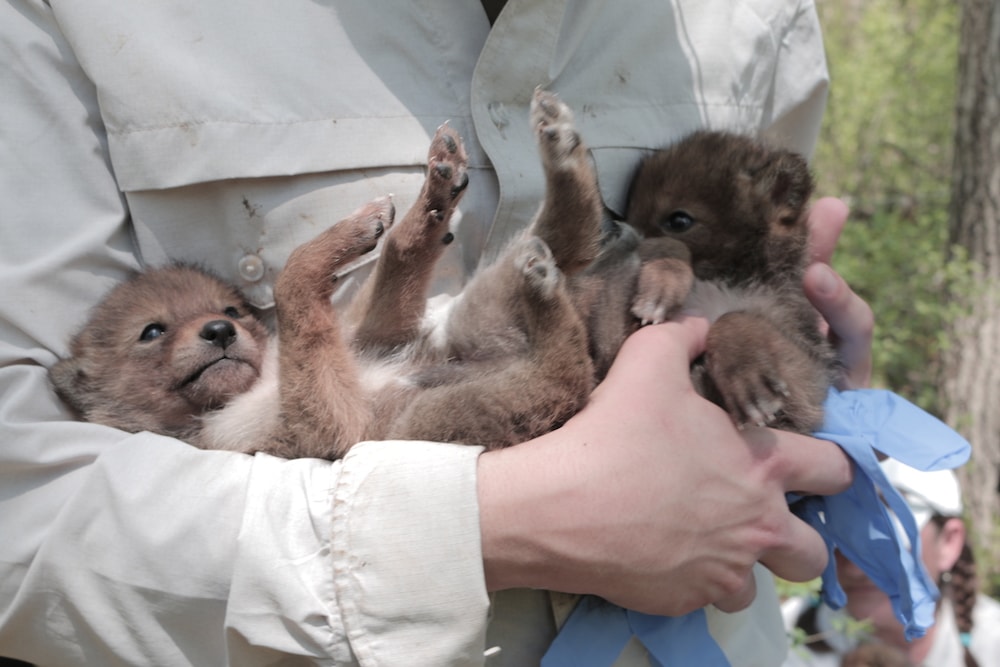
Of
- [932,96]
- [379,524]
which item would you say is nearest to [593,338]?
[379,524]

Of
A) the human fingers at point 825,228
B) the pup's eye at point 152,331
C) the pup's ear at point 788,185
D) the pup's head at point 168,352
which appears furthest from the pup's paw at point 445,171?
the human fingers at point 825,228

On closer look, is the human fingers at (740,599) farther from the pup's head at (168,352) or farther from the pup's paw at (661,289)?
the pup's head at (168,352)

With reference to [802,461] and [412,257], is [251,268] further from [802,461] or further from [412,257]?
[802,461]

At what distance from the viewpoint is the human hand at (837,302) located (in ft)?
8.66

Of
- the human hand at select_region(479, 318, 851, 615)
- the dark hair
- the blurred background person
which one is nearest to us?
the human hand at select_region(479, 318, 851, 615)

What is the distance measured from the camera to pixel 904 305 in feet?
26.4

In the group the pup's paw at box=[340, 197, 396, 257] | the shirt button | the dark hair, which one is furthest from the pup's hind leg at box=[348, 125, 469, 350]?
the dark hair

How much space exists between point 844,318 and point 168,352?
6.99ft

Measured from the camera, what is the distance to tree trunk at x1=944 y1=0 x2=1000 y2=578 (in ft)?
18.9

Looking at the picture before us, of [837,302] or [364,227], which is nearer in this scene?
[364,227]

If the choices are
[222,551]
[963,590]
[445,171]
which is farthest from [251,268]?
[963,590]

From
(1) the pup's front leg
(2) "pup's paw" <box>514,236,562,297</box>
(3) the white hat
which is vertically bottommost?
(3) the white hat

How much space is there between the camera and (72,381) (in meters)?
2.15

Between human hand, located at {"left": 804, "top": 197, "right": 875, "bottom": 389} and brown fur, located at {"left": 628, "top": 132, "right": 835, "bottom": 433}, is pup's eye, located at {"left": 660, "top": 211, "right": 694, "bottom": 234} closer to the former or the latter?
brown fur, located at {"left": 628, "top": 132, "right": 835, "bottom": 433}
